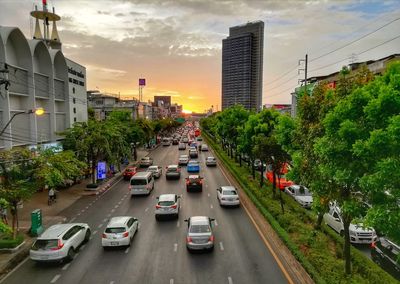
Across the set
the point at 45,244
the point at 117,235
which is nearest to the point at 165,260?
the point at 117,235

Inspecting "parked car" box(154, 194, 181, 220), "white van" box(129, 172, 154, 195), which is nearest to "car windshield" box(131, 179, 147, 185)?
"white van" box(129, 172, 154, 195)

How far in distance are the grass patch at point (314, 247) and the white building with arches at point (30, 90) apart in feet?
70.4

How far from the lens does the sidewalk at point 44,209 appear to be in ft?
54.6

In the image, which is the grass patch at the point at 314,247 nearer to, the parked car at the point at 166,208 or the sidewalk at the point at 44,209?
the parked car at the point at 166,208

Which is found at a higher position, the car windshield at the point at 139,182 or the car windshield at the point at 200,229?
the car windshield at the point at 200,229

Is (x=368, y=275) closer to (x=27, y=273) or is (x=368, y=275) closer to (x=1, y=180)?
(x=27, y=273)

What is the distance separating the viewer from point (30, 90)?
32.3m

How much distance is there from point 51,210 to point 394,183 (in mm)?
24873

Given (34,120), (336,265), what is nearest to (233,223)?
(336,265)

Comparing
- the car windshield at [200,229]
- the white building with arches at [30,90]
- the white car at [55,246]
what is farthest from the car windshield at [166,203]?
the white building with arches at [30,90]

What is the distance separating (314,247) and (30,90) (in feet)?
97.8

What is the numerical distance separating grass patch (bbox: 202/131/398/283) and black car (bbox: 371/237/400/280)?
2.97 feet

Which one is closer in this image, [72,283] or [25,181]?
[72,283]

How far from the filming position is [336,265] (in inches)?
544
